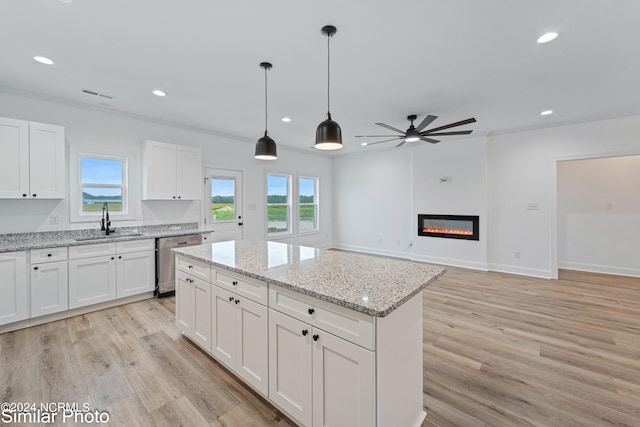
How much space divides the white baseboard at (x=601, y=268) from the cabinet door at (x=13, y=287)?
8.66 m

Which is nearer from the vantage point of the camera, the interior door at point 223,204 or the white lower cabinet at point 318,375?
the white lower cabinet at point 318,375

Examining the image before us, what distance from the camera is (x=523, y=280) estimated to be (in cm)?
476

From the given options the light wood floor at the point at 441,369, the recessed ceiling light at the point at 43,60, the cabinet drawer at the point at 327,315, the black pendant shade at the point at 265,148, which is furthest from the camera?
the black pendant shade at the point at 265,148

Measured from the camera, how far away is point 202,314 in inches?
96.0

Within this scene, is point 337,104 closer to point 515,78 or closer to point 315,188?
A: point 515,78

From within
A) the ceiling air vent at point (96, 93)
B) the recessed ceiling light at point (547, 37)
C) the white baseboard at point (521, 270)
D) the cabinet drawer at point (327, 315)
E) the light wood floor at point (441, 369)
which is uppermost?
the ceiling air vent at point (96, 93)

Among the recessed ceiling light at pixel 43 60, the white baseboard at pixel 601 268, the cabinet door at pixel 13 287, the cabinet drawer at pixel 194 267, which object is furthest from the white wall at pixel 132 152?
the white baseboard at pixel 601 268

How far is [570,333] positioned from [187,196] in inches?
213

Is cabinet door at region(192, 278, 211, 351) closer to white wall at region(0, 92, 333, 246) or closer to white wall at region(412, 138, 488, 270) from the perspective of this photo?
white wall at region(0, 92, 333, 246)

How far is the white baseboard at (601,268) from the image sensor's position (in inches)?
194

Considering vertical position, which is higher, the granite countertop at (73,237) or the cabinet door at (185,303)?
the granite countertop at (73,237)

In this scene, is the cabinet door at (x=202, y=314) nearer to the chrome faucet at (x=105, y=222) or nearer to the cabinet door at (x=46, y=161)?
the chrome faucet at (x=105, y=222)

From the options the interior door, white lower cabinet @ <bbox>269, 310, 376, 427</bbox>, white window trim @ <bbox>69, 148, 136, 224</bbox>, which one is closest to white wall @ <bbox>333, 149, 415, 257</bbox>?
the interior door

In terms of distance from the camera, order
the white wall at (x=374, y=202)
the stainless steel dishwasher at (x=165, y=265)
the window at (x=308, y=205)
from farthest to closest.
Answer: the window at (x=308, y=205)
the white wall at (x=374, y=202)
the stainless steel dishwasher at (x=165, y=265)
